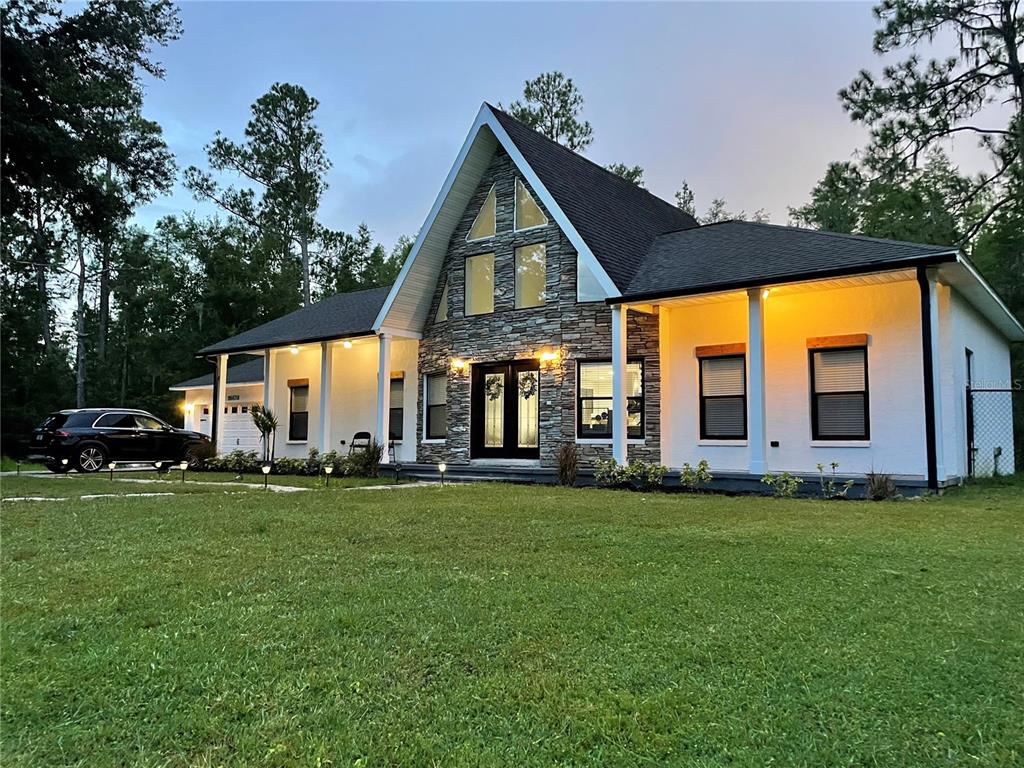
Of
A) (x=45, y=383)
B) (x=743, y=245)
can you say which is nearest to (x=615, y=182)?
(x=743, y=245)

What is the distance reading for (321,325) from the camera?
18.4 metres

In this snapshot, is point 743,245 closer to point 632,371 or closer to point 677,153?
point 632,371

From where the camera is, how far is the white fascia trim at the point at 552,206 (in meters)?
12.1

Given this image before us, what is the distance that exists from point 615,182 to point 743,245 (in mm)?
5058

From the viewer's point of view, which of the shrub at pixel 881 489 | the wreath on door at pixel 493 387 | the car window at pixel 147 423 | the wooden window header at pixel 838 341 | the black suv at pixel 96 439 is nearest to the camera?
the shrub at pixel 881 489

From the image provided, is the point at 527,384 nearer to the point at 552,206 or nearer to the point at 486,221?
the point at 552,206

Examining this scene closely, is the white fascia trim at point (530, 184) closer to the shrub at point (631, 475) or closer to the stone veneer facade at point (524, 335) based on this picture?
the stone veneer facade at point (524, 335)

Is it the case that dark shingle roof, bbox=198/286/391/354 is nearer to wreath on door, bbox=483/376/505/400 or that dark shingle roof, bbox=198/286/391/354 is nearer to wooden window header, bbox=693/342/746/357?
Result: wreath on door, bbox=483/376/505/400

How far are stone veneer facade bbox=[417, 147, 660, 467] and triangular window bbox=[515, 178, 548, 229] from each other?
0.41 ft

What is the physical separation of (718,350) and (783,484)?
10.2 feet

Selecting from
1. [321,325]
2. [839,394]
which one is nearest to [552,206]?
[839,394]

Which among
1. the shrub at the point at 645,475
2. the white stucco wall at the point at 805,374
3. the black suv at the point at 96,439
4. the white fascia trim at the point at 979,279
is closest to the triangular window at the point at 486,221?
the white stucco wall at the point at 805,374

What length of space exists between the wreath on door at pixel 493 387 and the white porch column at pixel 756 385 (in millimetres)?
5546

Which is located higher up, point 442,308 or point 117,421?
point 442,308
